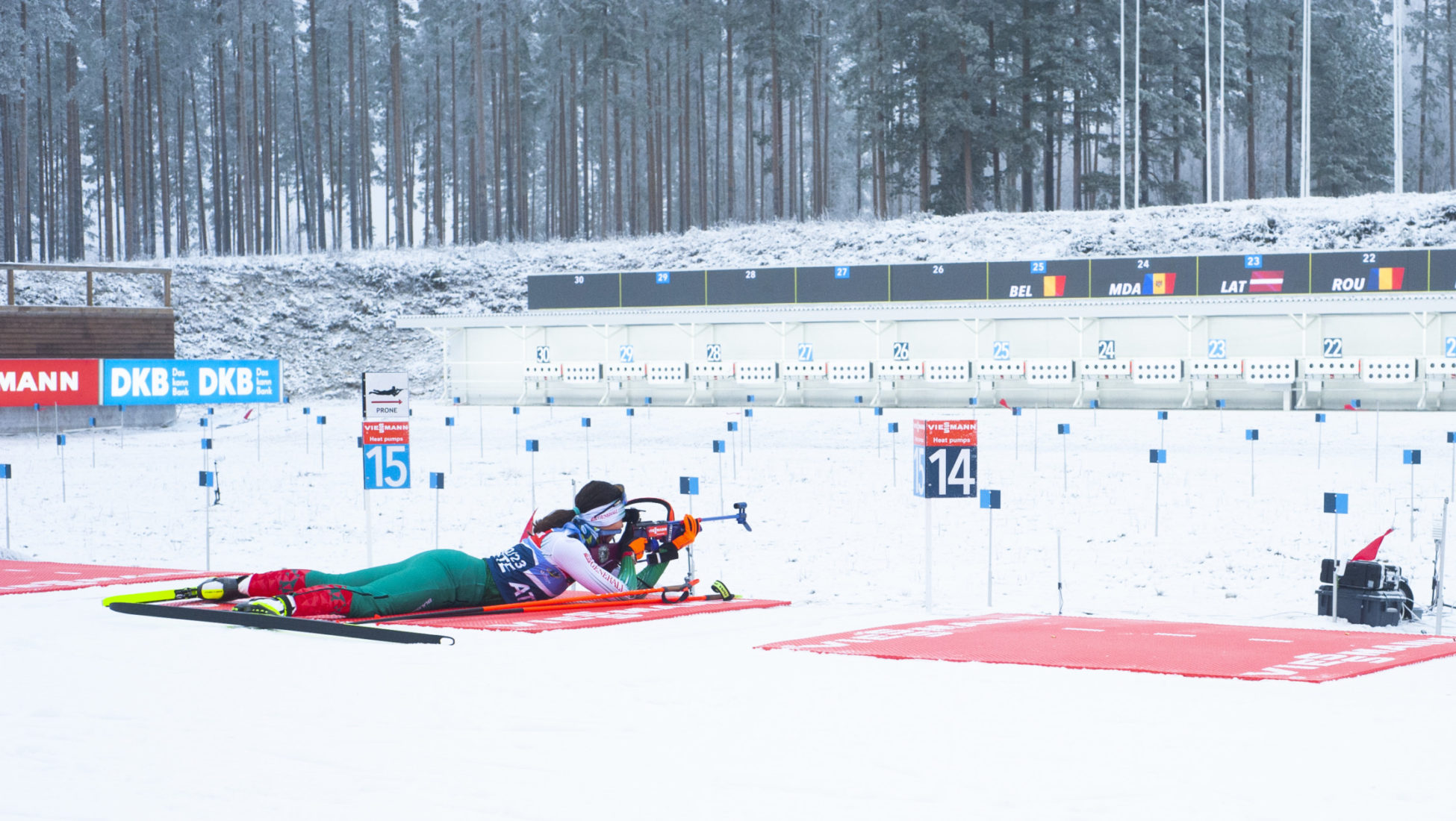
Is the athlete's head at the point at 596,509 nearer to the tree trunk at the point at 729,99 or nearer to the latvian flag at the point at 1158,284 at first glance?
the latvian flag at the point at 1158,284

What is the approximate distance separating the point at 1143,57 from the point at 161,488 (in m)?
42.4

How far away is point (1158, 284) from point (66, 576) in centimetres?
2594

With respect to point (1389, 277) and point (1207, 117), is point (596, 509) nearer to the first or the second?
point (1389, 277)

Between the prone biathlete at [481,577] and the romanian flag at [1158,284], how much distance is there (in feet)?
81.8

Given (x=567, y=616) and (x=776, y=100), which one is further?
(x=776, y=100)

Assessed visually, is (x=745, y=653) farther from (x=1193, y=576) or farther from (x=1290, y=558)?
(x=1290, y=558)

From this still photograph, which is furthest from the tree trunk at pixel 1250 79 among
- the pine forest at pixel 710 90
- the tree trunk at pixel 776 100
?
the tree trunk at pixel 776 100

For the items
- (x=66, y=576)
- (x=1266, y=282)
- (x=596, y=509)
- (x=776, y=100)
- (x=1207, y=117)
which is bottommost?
(x=66, y=576)

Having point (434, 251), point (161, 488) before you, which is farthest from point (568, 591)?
point (434, 251)

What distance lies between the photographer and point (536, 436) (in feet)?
88.7

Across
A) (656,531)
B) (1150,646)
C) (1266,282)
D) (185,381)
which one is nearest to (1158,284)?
(1266,282)

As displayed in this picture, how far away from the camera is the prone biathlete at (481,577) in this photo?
8.09m

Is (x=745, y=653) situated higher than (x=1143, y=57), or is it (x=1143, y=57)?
(x=1143, y=57)

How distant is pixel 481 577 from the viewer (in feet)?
28.2
